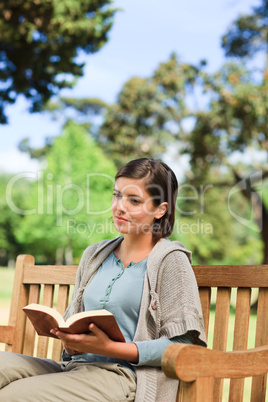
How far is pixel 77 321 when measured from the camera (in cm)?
169

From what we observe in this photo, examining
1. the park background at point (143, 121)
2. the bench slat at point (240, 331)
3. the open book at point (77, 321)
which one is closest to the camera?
the open book at point (77, 321)

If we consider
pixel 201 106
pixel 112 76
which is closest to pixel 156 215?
pixel 201 106

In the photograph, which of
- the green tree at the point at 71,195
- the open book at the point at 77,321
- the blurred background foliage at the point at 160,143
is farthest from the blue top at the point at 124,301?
the green tree at the point at 71,195

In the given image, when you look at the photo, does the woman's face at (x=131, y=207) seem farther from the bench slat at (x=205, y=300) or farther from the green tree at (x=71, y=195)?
the green tree at (x=71, y=195)

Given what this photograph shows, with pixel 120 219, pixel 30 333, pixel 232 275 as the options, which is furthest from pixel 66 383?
pixel 30 333

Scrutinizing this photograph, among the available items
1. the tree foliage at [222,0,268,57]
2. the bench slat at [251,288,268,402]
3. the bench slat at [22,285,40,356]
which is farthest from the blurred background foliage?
the bench slat at [251,288,268,402]

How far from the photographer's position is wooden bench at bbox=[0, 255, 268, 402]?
155 cm

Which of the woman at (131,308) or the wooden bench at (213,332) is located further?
the woman at (131,308)

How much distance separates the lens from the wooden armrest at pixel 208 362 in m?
1.49

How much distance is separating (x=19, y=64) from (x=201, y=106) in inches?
239

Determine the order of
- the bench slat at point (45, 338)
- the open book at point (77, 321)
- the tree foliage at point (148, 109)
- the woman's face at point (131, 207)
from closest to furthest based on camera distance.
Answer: the open book at point (77, 321) → the woman's face at point (131, 207) → the bench slat at point (45, 338) → the tree foliage at point (148, 109)

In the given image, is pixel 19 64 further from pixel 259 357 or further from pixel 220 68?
pixel 259 357

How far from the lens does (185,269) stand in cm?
207

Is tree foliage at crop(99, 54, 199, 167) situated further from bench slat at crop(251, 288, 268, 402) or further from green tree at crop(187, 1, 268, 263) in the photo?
bench slat at crop(251, 288, 268, 402)
